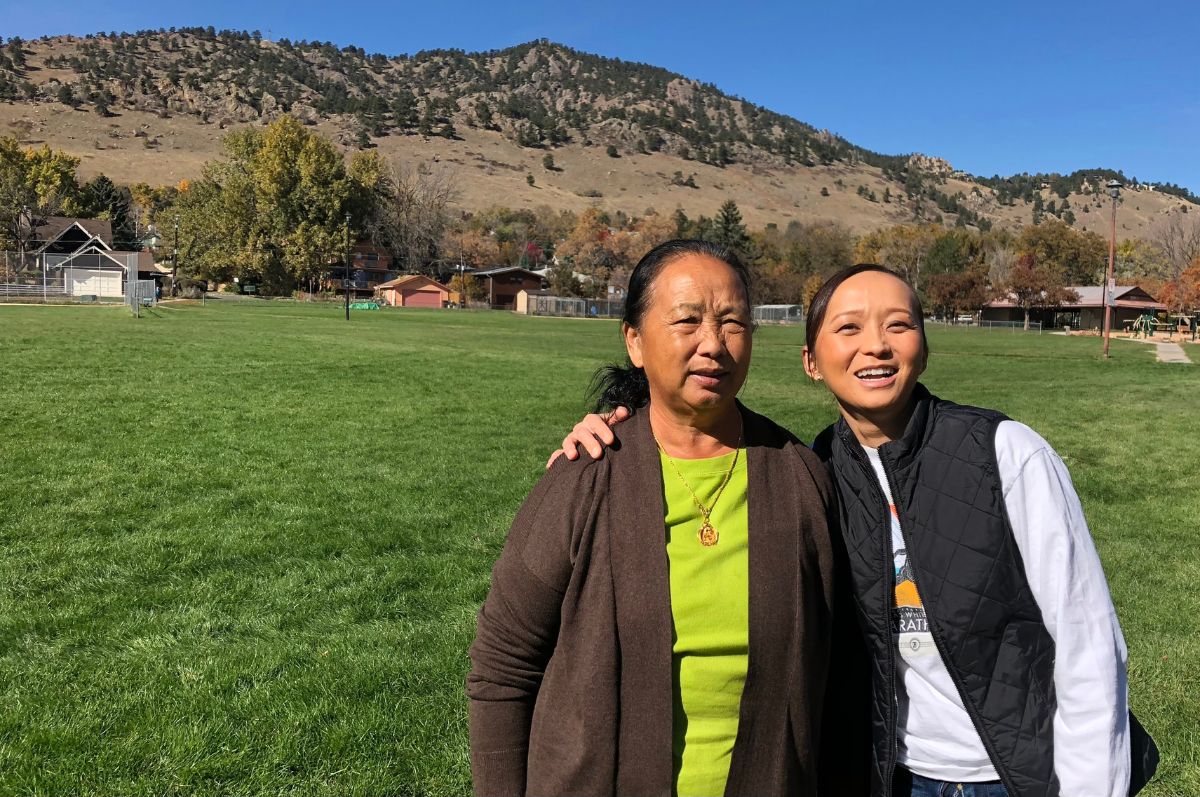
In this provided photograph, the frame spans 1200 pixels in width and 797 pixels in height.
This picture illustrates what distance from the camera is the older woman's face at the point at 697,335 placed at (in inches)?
68.2

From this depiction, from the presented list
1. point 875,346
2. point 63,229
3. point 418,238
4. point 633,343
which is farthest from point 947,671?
point 418,238

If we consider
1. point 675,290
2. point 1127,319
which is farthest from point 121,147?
point 675,290

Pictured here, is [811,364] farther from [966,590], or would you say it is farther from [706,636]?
[706,636]

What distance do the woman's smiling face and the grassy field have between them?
7.91ft

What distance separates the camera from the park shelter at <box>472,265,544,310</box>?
275ft

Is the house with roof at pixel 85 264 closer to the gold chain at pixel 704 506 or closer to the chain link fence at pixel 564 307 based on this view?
the chain link fence at pixel 564 307

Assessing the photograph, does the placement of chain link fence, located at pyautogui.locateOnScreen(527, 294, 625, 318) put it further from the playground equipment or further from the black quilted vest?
the black quilted vest

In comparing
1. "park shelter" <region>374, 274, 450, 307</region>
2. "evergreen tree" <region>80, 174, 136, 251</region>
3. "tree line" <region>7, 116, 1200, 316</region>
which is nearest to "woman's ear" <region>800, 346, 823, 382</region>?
"tree line" <region>7, 116, 1200, 316</region>

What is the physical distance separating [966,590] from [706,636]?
0.61m

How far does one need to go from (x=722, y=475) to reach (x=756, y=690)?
1.57 ft

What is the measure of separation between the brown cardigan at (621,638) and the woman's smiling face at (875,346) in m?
0.25

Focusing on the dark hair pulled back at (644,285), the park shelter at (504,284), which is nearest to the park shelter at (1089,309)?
the park shelter at (504,284)

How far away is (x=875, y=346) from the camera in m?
1.84

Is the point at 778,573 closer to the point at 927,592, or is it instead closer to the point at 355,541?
the point at 927,592
